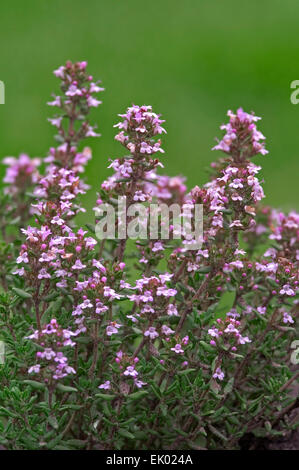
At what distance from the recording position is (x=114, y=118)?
6.31 metres

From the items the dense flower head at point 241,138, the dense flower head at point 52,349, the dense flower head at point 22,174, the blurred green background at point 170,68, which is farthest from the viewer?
the blurred green background at point 170,68

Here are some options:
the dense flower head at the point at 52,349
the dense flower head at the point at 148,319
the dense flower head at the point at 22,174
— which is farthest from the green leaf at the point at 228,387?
the dense flower head at the point at 22,174

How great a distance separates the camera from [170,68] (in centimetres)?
704

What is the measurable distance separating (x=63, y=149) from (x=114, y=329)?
1.14m

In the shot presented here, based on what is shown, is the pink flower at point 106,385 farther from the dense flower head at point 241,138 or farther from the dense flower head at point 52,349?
the dense flower head at point 241,138

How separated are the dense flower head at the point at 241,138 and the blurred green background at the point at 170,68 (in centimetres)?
287

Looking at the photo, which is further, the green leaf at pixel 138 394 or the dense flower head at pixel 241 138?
the dense flower head at pixel 241 138

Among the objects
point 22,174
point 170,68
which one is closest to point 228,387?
point 22,174

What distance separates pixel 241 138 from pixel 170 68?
4.39m

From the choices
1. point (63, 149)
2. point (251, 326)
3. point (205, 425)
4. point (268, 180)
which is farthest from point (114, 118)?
point (205, 425)

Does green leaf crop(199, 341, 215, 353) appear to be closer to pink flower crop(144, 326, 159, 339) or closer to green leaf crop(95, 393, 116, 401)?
pink flower crop(144, 326, 159, 339)

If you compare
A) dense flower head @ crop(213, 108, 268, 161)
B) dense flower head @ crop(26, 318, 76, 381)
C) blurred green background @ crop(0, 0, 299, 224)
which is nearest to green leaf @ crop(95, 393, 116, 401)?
dense flower head @ crop(26, 318, 76, 381)

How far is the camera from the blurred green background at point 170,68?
246 inches

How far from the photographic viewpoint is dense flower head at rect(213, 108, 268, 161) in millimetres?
2830
